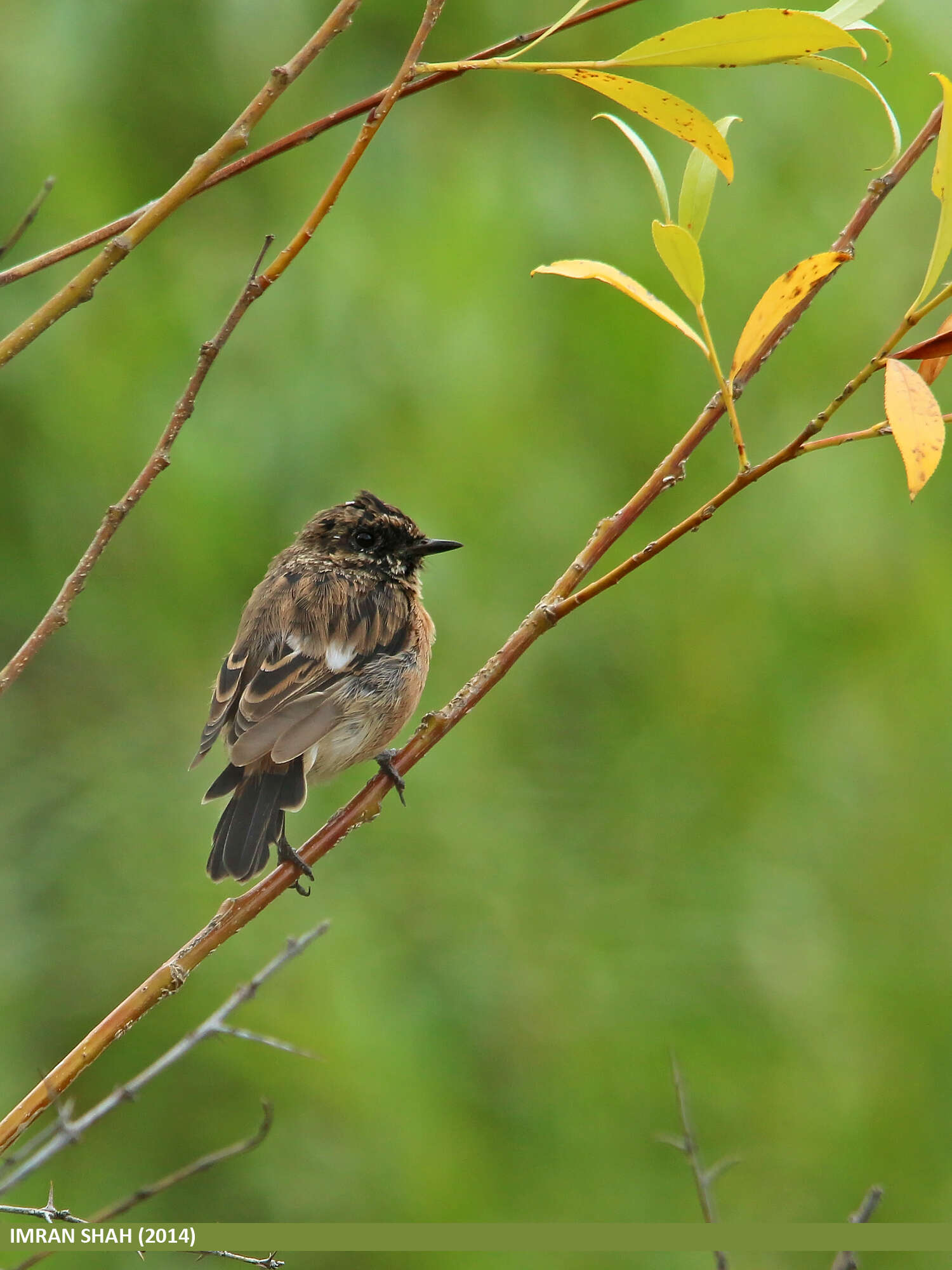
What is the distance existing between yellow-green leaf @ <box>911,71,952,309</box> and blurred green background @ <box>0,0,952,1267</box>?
3.54 m

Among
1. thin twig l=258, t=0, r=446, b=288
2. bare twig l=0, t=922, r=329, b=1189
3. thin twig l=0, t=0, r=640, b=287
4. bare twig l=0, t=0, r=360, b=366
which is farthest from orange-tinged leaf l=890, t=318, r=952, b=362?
bare twig l=0, t=922, r=329, b=1189

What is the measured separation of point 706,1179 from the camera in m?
2.51

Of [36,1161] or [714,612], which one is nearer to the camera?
[36,1161]

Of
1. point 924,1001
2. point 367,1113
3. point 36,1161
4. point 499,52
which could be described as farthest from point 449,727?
point 924,1001

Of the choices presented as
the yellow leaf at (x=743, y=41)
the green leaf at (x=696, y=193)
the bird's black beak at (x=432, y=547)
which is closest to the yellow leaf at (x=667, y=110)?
the yellow leaf at (x=743, y=41)

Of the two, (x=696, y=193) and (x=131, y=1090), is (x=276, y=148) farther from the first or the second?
(x=131, y=1090)

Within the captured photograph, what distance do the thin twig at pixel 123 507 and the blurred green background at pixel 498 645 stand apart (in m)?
3.03

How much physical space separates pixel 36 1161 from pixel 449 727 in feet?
3.10

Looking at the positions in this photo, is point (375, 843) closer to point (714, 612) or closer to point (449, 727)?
point (714, 612)

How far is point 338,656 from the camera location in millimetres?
4070

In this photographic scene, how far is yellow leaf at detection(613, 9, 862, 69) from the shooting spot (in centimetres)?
162

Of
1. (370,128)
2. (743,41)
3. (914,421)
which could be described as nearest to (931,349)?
(914,421)

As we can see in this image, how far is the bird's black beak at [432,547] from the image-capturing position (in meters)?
4.20

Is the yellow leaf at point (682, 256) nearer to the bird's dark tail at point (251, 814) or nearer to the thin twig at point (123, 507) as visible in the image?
the thin twig at point (123, 507)
